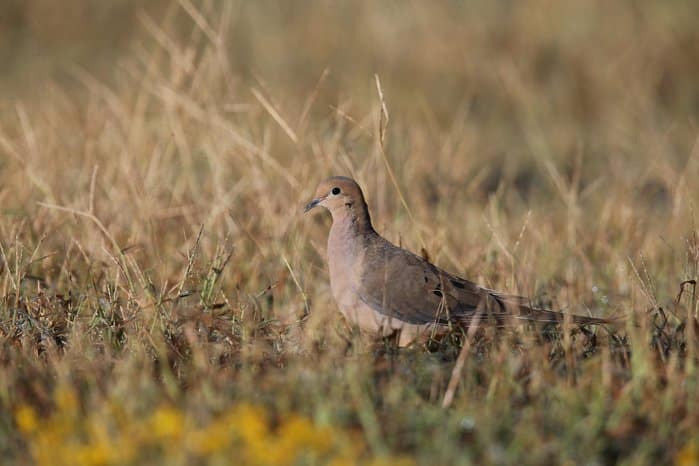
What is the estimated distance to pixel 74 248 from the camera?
5.55 meters

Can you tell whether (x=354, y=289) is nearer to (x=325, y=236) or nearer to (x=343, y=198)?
(x=343, y=198)

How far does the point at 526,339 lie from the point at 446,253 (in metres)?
1.58

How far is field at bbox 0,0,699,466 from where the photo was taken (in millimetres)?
3270

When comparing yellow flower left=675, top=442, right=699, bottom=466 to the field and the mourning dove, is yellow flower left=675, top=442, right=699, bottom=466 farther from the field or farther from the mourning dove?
the mourning dove

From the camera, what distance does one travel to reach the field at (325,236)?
3.27 metres

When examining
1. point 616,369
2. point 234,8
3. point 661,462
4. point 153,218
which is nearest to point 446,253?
point 153,218

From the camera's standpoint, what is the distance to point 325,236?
6.33 m

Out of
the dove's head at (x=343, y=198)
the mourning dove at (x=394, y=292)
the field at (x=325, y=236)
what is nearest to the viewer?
the field at (x=325, y=236)

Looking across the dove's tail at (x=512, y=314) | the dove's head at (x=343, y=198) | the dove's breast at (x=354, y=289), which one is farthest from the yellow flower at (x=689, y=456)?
the dove's head at (x=343, y=198)

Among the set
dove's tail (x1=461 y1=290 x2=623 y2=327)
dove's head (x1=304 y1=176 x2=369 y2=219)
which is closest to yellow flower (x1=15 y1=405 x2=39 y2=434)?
dove's tail (x1=461 y1=290 x2=623 y2=327)

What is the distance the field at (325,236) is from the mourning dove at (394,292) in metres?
0.11

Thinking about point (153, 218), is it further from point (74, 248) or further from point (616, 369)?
point (616, 369)

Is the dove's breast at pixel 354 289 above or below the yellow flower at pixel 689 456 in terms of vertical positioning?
above

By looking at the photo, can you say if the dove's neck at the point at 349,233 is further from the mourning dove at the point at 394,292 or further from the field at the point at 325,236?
the field at the point at 325,236
